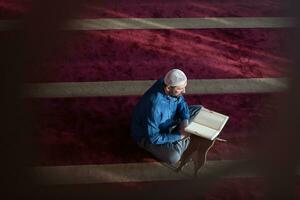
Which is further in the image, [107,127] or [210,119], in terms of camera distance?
[107,127]

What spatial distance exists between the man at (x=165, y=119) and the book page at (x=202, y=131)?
10cm

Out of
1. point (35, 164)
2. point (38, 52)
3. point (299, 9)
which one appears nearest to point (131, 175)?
point (35, 164)

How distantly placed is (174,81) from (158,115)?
12.9 inches

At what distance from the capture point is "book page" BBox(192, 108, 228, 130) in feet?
15.1

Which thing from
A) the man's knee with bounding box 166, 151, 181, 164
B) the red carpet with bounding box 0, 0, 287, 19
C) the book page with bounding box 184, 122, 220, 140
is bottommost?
the man's knee with bounding box 166, 151, 181, 164

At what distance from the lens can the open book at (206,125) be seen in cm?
448

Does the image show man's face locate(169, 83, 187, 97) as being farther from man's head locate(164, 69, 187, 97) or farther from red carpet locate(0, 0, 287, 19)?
red carpet locate(0, 0, 287, 19)

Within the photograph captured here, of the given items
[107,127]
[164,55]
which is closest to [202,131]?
[107,127]

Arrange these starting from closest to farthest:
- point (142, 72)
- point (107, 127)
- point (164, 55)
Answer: point (107, 127), point (142, 72), point (164, 55)

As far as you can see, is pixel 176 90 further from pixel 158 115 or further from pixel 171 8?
pixel 171 8

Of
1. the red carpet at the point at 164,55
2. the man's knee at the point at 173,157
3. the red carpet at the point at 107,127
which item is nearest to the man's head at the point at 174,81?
the man's knee at the point at 173,157

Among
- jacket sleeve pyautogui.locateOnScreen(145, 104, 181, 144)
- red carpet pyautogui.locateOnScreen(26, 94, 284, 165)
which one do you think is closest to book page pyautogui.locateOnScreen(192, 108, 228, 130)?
jacket sleeve pyautogui.locateOnScreen(145, 104, 181, 144)

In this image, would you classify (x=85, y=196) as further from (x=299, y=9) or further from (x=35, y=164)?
(x=299, y=9)

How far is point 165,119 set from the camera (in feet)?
15.0
